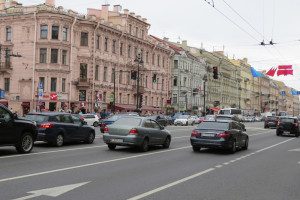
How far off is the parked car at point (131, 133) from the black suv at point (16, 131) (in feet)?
10.5

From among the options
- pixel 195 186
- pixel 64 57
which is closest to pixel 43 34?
pixel 64 57

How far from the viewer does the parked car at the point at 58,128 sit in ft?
65.0

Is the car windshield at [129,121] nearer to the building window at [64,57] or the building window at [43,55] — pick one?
the building window at [43,55]

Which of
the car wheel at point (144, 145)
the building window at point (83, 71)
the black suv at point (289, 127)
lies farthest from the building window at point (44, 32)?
the car wheel at point (144, 145)

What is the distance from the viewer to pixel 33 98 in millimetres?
53688

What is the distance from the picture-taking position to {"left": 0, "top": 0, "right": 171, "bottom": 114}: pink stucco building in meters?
54.5

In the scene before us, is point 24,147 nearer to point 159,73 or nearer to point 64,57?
point 64,57

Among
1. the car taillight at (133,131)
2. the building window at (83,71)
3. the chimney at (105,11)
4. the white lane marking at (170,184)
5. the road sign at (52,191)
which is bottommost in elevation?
the white lane marking at (170,184)

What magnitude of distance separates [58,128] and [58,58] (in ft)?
118

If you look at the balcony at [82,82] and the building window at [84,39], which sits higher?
the building window at [84,39]

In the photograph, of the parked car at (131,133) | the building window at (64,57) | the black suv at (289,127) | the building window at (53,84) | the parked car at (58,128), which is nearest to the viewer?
the parked car at (131,133)

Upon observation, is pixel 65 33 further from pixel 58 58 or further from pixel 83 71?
pixel 83 71

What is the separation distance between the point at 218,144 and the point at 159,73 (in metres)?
58.9

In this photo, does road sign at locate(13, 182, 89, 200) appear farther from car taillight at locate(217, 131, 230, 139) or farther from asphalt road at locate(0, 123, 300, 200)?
car taillight at locate(217, 131, 230, 139)
